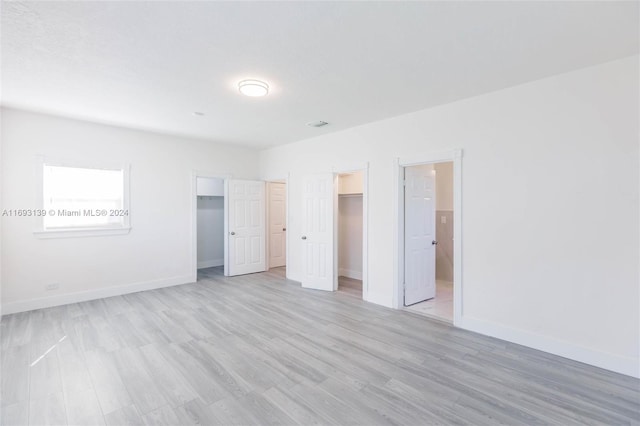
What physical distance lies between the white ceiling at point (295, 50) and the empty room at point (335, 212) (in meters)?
0.02

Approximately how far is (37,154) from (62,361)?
3201mm

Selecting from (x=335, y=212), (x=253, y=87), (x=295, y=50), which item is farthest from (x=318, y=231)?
(x=295, y=50)

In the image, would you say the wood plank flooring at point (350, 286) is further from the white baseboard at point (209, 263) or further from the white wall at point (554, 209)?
the white baseboard at point (209, 263)

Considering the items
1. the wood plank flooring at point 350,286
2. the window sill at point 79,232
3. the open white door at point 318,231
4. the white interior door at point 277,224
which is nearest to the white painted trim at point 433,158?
the open white door at point 318,231

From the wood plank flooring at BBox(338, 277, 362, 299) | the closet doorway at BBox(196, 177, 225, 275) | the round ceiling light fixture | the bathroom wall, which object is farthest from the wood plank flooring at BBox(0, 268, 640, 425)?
the closet doorway at BBox(196, 177, 225, 275)

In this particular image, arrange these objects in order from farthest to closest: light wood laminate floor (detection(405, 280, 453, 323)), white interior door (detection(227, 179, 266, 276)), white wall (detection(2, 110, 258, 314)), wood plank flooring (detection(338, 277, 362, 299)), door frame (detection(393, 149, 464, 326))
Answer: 1. white interior door (detection(227, 179, 266, 276))
2. wood plank flooring (detection(338, 277, 362, 299))
3. white wall (detection(2, 110, 258, 314))
4. light wood laminate floor (detection(405, 280, 453, 323))
5. door frame (detection(393, 149, 464, 326))

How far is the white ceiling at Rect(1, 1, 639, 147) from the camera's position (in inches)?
80.4

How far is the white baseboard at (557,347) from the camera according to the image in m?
2.60

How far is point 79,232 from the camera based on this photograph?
182 inches

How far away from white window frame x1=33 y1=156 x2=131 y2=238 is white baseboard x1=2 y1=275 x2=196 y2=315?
3.05 ft

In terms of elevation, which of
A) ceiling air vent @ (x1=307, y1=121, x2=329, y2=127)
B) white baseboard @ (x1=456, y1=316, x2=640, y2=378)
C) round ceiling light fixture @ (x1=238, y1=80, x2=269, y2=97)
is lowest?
white baseboard @ (x1=456, y1=316, x2=640, y2=378)

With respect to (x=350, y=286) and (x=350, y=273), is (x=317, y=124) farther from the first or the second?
(x=350, y=273)

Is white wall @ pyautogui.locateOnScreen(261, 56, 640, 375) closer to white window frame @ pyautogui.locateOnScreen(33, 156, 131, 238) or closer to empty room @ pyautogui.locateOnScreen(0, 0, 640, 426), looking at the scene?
empty room @ pyautogui.locateOnScreen(0, 0, 640, 426)

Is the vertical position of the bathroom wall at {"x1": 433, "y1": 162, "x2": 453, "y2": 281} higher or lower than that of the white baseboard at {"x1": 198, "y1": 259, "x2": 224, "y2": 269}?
higher
